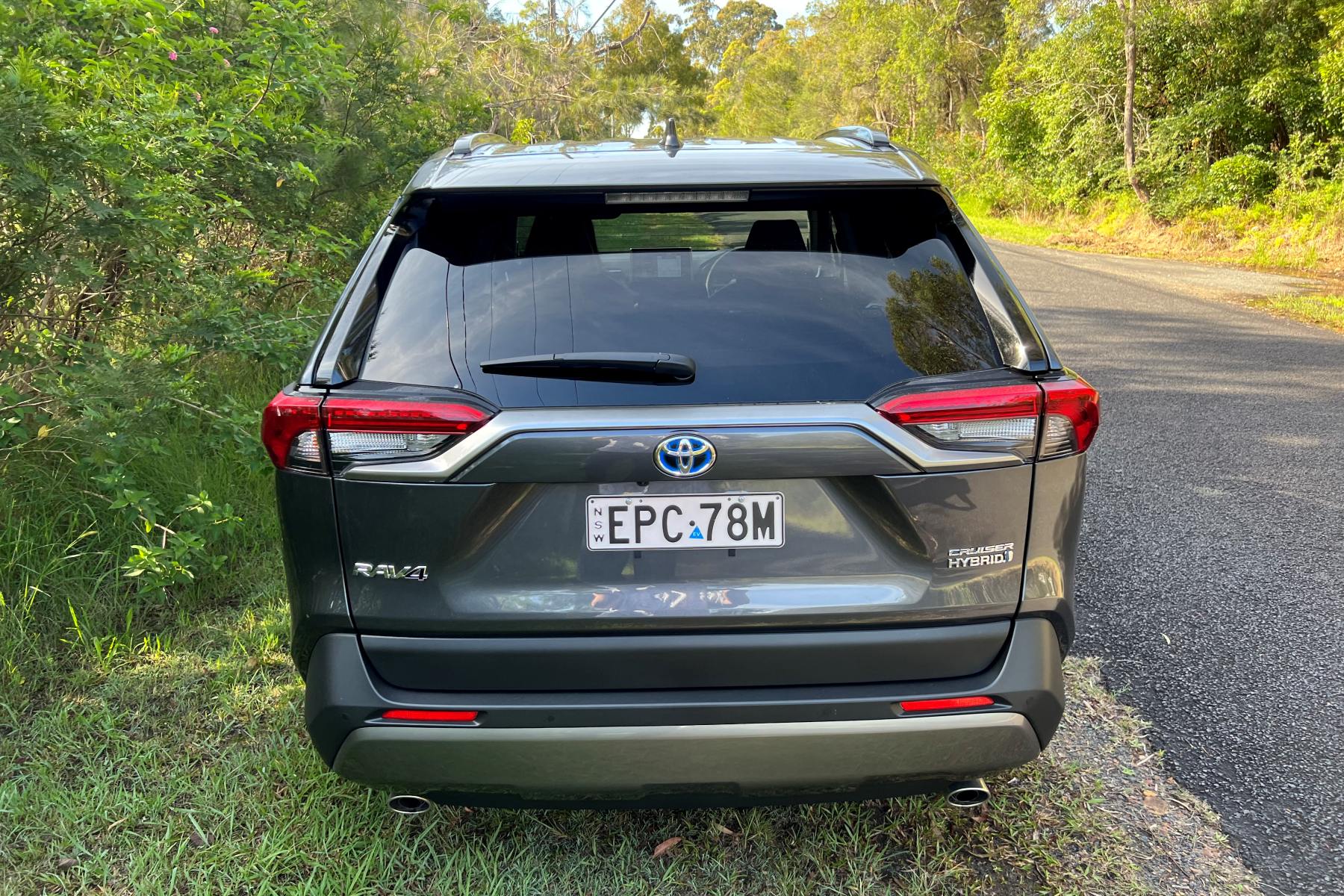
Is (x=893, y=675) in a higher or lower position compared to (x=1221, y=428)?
higher

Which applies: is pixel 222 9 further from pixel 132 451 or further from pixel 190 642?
pixel 190 642

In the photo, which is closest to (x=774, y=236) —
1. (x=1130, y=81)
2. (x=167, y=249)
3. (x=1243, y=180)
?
(x=167, y=249)

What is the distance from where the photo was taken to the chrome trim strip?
182 centimetres

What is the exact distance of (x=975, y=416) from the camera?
188 centimetres

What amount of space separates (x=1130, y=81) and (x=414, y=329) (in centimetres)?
2516

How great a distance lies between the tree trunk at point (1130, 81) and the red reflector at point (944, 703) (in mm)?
24146

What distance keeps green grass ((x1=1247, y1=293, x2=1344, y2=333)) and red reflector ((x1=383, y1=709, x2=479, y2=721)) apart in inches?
441

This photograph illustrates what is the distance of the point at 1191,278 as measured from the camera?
49.0ft

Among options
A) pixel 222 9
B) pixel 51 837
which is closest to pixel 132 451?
pixel 51 837

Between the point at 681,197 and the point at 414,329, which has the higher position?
the point at 681,197

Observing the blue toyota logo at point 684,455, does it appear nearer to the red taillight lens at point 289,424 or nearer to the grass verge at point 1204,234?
the red taillight lens at point 289,424

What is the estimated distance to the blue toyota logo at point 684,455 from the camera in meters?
1.82

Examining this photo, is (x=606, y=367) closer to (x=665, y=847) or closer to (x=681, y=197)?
(x=681, y=197)

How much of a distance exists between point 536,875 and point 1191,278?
1559 centimetres
